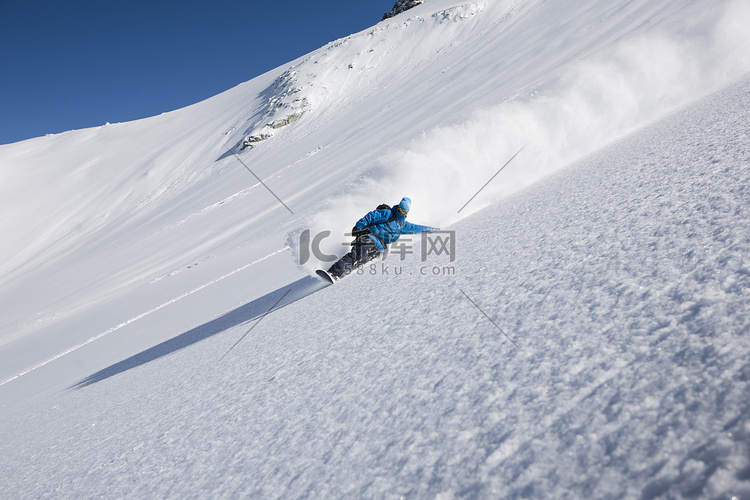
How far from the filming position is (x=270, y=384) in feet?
6.39

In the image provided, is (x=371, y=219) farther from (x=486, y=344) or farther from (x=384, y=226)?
(x=486, y=344)

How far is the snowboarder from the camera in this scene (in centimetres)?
397

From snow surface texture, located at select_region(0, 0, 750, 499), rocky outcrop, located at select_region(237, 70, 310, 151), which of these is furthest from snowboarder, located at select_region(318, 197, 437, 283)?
rocky outcrop, located at select_region(237, 70, 310, 151)

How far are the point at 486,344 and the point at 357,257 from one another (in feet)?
8.73

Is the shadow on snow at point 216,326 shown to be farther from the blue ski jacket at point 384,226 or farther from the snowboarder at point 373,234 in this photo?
the blue ski jacket at point 384,226

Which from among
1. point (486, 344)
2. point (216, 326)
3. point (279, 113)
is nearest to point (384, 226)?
point (216, 326)

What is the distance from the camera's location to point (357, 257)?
4039 mm

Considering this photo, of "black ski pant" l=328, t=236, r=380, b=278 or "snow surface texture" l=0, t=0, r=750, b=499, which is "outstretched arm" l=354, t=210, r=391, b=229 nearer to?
"black ski pant" l=328, t=236, r=380, b=278

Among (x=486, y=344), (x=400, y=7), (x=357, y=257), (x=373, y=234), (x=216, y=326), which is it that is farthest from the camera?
(x=400, y=7)

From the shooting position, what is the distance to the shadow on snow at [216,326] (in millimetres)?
3633

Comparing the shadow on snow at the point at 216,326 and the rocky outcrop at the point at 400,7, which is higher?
the rocky outcrop at the point at 400,7

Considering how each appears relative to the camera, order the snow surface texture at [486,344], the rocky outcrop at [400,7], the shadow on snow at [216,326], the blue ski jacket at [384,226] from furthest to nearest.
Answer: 1. the rocky outcrop at [400,7]
2. the blue ski jacket at [384,226]
3. the shadow on snow at [216,326]
4. the snow surface texture at [486,344]

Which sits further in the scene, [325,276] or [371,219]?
[371,219]

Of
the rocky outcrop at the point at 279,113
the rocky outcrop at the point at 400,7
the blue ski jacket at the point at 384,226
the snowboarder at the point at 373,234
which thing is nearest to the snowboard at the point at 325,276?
the snowboarder at the point at 373,234
